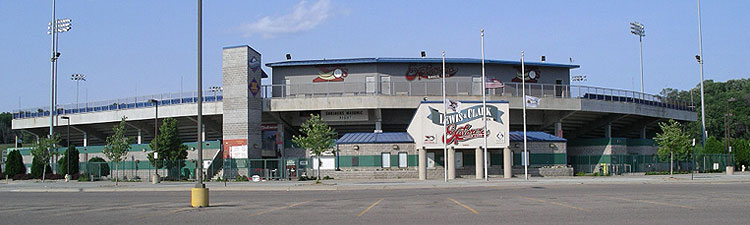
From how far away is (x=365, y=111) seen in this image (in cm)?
6159

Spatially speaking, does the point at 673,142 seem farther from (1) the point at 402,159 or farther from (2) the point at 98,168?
(2) the point at 98,168

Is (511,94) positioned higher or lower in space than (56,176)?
higher

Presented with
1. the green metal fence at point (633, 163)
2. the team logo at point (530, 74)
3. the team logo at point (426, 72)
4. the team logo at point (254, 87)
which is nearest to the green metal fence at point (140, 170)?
the team logo at point (254, 87)

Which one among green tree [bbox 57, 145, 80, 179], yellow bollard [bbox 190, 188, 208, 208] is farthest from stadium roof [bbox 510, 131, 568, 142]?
green tree [bbox 57, 145, 80, 179]

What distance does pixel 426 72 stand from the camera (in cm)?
6456

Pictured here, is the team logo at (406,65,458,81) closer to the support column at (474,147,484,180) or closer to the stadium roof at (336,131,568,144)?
the stadium roof at (336,131,568,144)

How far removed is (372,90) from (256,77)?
34.6 feet

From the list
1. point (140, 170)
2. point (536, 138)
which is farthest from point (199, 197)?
point (140, 170)

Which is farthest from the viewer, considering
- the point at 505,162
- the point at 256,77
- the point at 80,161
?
the point at 80,161

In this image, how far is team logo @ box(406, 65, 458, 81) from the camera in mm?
64438

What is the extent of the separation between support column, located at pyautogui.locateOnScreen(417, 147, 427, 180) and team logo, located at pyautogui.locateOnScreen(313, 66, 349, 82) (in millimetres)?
16376

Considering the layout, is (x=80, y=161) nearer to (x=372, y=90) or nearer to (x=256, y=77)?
(x=256, y=77)

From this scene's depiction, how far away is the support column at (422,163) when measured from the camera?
165 ft

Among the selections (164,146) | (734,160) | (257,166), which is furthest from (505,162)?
(734,160)
